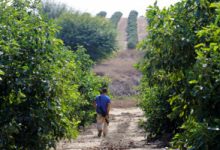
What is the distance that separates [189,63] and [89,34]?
4537 cm

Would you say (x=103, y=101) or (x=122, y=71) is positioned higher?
(x=122, y=71)

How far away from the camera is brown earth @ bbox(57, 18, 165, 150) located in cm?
1306

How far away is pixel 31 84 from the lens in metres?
7.91

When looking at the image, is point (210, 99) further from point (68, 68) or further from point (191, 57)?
point (68, 68)

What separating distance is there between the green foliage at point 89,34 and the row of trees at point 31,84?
42070mm

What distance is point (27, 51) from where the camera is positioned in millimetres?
8250

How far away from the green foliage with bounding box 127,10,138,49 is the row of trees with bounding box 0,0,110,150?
221 ft

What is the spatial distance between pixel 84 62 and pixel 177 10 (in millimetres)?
12599

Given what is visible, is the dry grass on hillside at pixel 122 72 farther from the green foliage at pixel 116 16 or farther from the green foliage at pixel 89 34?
the green foliage at pixel 116 16

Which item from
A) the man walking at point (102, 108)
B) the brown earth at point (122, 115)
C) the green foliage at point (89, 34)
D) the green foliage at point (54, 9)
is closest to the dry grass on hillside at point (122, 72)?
the brown earth at point (122, 115)

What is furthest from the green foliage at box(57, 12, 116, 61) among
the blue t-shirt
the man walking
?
the blue t-shirt

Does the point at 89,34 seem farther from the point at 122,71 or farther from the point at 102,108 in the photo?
the point at 102,108

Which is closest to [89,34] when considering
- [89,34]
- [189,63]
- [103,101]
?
[89,34]

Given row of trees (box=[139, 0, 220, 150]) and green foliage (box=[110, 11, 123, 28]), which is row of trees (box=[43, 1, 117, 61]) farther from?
green foliage (box=[110, 11, 123, 28])
